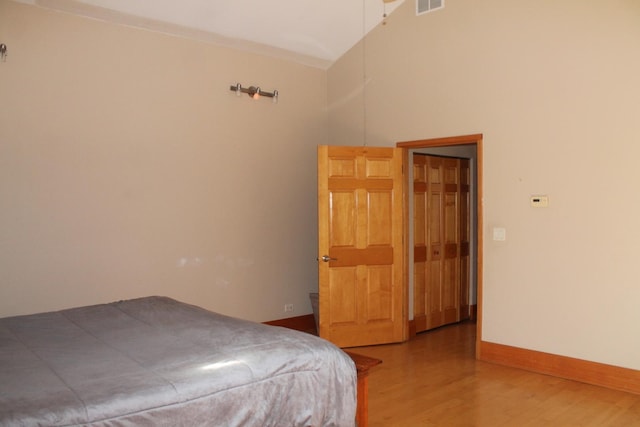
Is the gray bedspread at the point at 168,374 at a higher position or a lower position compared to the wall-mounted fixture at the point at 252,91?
lower

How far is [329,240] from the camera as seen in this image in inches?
200

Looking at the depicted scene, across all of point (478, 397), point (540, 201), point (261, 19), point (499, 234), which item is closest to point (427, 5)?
point (261, 19)

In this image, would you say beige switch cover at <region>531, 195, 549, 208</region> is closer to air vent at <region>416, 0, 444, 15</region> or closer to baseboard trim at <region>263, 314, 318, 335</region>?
air vent at <region>416, 0, 444, 15</region>

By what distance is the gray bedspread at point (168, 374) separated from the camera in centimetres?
181

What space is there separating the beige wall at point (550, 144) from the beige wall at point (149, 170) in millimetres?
1605

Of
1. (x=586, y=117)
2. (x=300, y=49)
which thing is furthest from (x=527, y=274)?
(x=300, y=49)

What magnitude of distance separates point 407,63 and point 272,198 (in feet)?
6.41

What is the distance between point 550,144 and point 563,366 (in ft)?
5.86

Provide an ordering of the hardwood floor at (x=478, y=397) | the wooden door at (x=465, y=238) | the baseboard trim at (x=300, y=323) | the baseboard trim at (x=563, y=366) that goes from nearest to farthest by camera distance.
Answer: the hardwood floor at (x=478, y=397) < the baseboard trim at (x=563, y=366) < the baseboard trim at (x=300, y=323) < the wooden door at (x=465, y=238)

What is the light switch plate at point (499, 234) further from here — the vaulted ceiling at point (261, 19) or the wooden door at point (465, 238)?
the vaulted ceiling at point (261, 19)

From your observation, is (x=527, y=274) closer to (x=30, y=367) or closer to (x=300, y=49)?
(x=300, y=49)

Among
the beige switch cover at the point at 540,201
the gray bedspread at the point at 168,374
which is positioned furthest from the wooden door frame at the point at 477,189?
the gray bedspread at the point at 168,374

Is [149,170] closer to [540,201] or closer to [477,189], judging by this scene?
[477,189]

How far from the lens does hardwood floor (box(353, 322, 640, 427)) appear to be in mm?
3402
